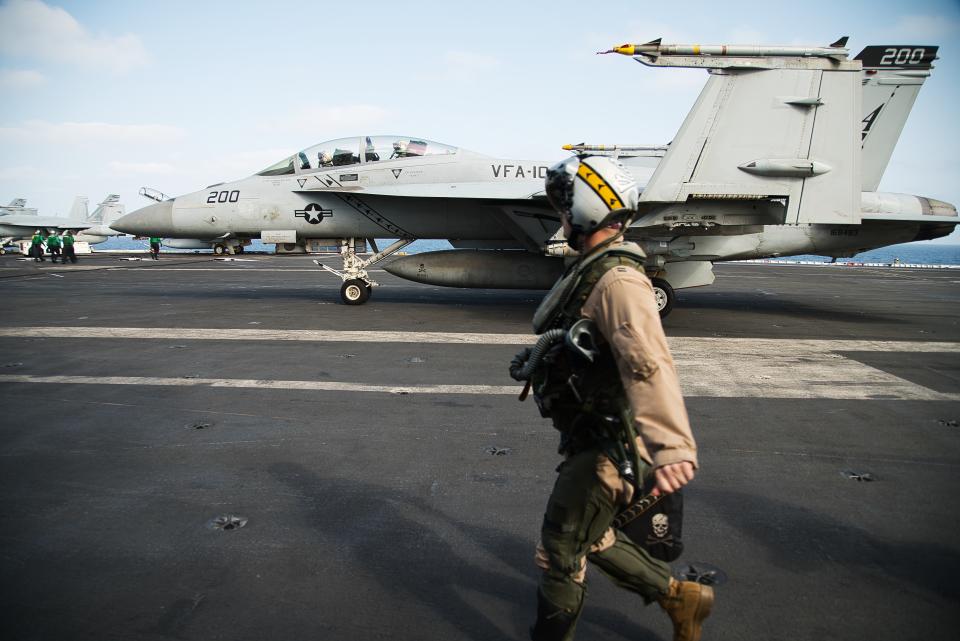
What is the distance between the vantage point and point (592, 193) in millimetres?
2365

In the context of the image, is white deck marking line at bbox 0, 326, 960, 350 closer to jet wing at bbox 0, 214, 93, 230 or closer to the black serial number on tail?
the black serial number on tail

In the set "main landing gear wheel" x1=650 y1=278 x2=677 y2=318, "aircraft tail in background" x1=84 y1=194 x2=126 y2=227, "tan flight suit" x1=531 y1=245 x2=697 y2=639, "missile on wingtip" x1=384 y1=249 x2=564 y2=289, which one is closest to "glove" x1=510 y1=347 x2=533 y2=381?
"tan flight suit" x1=531 y1=245 x2=697 y2=639

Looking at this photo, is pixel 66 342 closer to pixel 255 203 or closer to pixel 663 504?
pixel 255 203

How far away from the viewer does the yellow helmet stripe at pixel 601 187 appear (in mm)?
2342

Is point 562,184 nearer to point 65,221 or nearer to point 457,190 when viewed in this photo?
point 457,190

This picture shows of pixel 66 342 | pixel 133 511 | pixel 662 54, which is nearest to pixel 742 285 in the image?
pixel 662 54

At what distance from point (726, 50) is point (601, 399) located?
936cm

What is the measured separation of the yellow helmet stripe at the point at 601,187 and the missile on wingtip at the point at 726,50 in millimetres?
7917

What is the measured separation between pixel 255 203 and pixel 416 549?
451 inches

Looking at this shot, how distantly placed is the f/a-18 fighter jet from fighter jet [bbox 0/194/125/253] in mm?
37019

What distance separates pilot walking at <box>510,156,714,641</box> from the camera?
207 cm

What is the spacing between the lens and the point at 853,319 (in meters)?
12.2

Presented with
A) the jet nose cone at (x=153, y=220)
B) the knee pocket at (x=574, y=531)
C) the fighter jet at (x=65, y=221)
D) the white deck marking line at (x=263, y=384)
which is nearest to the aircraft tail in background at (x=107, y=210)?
the fighter jet at (x=65, y=221)

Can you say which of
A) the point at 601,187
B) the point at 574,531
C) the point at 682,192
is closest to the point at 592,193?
the point at 601,187
